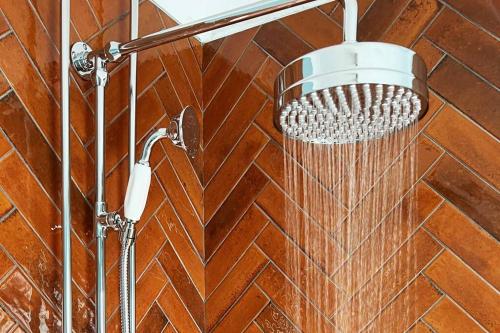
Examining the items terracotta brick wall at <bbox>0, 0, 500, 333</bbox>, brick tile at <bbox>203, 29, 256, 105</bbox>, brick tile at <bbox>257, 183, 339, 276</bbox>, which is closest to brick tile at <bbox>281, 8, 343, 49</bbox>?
terracotta brick wall at <bbox>0, 0, 500, 333</bbox>

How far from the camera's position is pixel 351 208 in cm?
129

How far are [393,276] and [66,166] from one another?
65 centimetres

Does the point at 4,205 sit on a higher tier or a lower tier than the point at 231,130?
lower

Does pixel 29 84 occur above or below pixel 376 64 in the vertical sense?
above

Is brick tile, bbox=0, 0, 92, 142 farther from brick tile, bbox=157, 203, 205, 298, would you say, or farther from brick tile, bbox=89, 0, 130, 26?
brick tile, bbox=157, 203, 205, 298

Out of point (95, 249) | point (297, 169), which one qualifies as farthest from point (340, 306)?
point (95, 249)

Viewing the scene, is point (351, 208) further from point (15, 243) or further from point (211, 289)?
point (15, 243)

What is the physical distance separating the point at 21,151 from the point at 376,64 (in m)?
0.58

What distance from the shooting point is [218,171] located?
1.50 metres

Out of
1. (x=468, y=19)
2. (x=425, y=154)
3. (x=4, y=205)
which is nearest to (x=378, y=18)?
(x=468, y=19)

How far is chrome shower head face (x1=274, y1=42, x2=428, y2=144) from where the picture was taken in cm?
75

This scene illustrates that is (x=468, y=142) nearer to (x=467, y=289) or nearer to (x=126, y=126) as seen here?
Result: (x=467, y=289)

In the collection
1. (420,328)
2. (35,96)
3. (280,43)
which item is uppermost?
(280,43)

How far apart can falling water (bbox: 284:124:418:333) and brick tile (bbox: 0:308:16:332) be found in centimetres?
60
